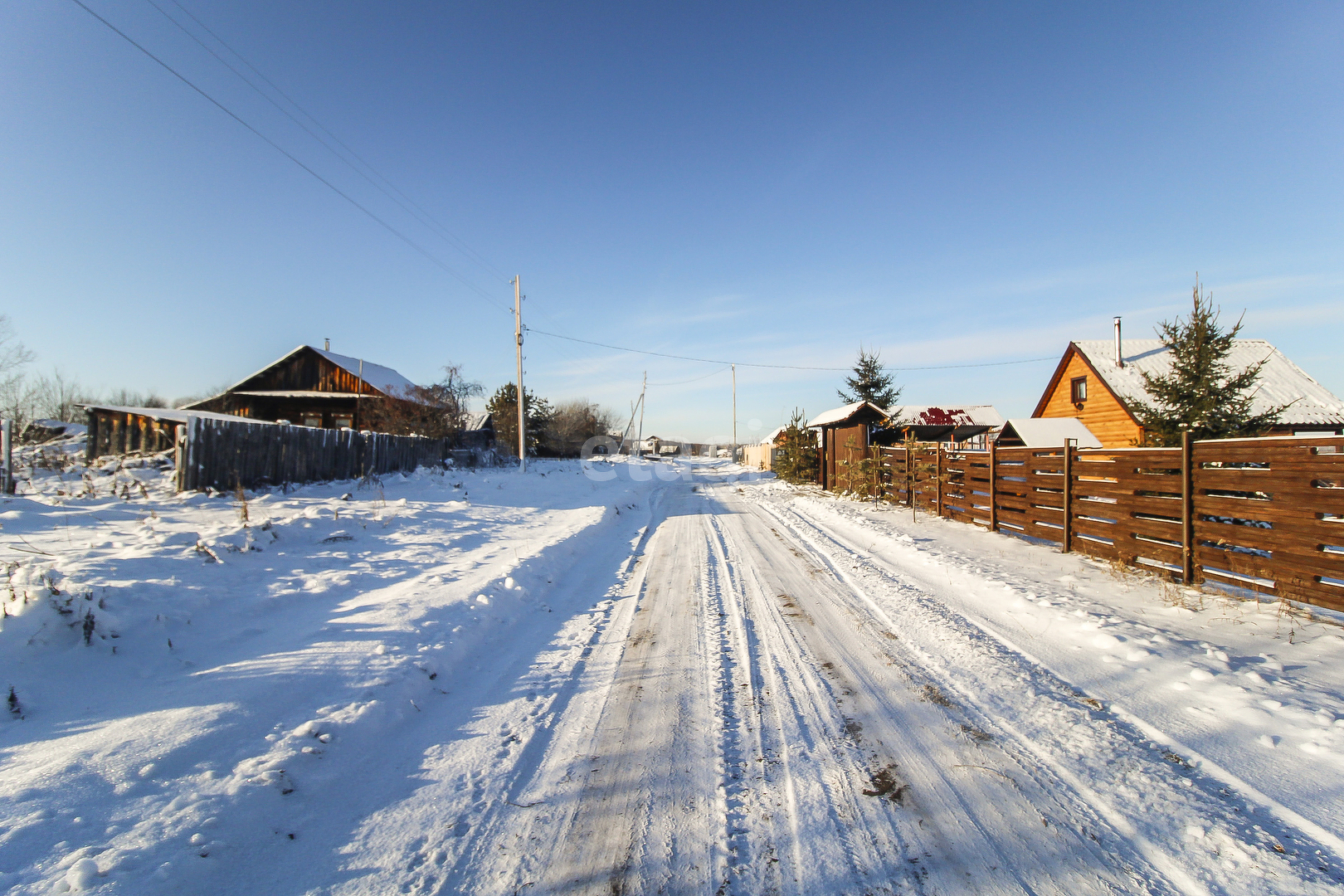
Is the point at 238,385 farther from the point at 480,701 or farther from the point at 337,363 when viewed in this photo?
the point at 480,701

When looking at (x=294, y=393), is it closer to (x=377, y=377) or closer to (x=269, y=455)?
(x=377, y=377)

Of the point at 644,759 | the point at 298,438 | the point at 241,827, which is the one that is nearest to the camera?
the point at 241,827

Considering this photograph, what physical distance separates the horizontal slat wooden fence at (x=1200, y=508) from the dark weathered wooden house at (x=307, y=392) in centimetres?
2713

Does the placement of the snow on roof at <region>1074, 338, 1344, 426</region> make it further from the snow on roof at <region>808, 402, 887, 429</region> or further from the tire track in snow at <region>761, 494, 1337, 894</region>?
the tire track in snow at <region>761, 494, 1337, 894</region>

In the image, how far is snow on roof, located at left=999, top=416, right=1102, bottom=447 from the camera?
21391mm

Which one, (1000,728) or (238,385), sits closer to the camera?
(1000,728)

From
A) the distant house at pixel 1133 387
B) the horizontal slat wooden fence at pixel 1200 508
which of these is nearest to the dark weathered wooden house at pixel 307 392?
the horizontal slat wooden fence at pixel 1200 508

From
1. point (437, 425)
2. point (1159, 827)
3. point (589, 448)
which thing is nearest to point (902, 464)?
point (1159, 827)

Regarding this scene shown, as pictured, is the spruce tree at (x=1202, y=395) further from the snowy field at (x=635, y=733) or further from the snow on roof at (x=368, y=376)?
the snow on roof at (x=368, y=376)

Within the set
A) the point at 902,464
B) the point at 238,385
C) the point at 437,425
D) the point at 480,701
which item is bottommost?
the point at 480,701

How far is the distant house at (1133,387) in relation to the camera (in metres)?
21.4

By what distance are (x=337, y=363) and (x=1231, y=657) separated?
33982 millimetres

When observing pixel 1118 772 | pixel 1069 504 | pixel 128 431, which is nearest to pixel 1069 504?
pixel 1069 504

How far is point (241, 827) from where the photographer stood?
2.48 metres
